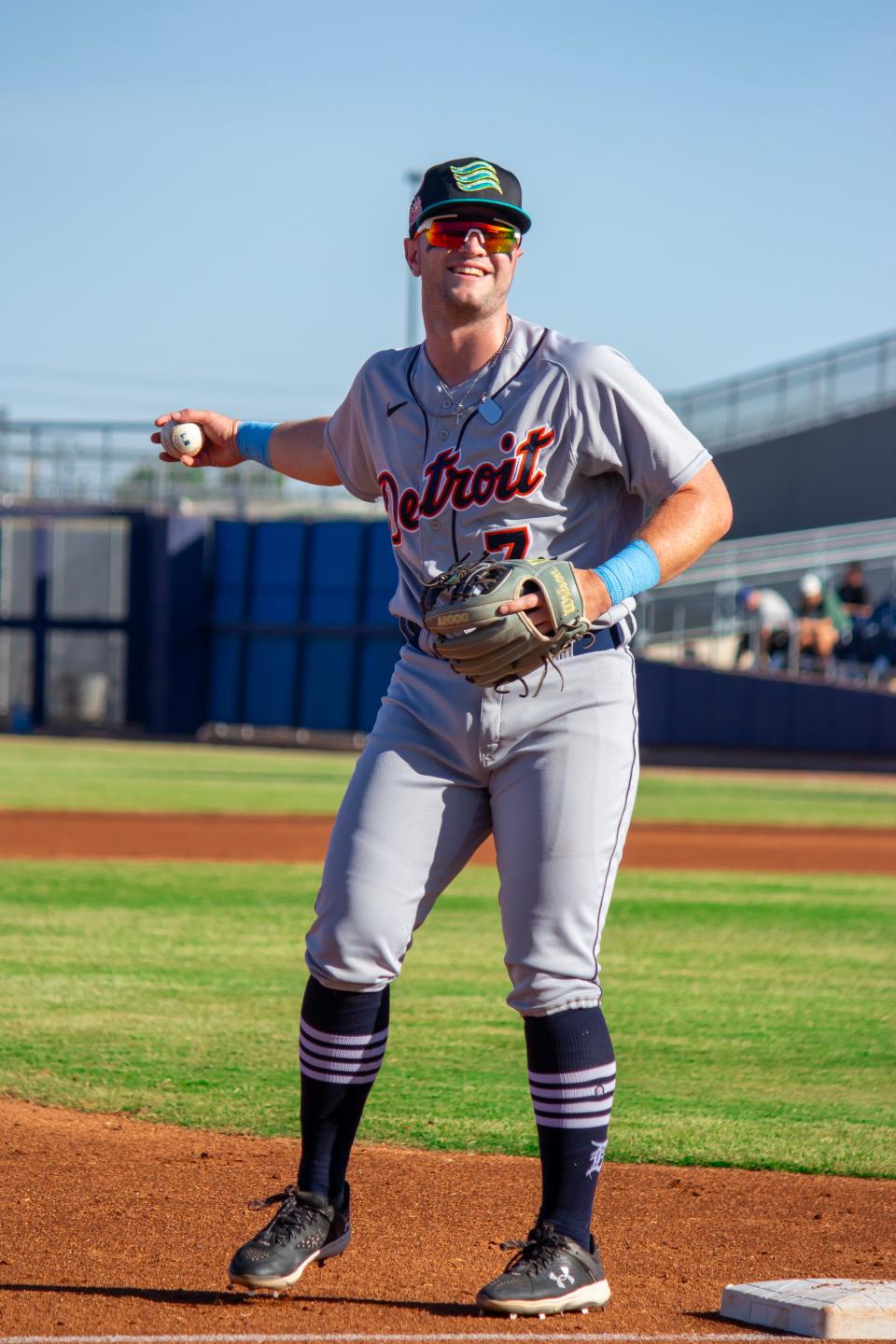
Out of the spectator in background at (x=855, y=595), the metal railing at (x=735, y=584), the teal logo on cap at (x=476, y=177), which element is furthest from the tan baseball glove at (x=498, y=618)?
the metal railing at (x=735, y=584)

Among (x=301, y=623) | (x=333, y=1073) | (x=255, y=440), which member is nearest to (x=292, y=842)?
(x=255, y=440)

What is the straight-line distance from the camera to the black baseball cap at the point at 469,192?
3.06 m

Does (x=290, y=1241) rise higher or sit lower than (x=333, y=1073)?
lower

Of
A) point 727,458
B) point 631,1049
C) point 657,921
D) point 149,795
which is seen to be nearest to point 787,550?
point 727,458

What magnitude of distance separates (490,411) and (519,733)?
62 cm

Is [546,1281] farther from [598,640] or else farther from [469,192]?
[469,192]

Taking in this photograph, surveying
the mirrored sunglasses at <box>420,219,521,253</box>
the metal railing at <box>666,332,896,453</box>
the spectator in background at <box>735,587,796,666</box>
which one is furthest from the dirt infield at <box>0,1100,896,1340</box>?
the metal railing at <box>666,332,896,453</box>

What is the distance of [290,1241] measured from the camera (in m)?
2.96

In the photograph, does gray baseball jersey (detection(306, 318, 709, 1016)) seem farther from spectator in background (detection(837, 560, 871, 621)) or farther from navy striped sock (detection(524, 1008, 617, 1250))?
spectator in background (detection(837, 560, 871, 621))

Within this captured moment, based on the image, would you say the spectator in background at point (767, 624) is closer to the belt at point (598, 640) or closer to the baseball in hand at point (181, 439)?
the baseball in hand at point (181, 439)

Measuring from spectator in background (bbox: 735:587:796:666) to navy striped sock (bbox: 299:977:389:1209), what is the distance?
21244mm

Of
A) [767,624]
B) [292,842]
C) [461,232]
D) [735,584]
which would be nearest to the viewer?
[461,232]

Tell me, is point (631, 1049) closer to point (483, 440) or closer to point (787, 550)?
point (483, 440)

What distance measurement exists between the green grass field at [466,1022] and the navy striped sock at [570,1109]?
4.13 ft
